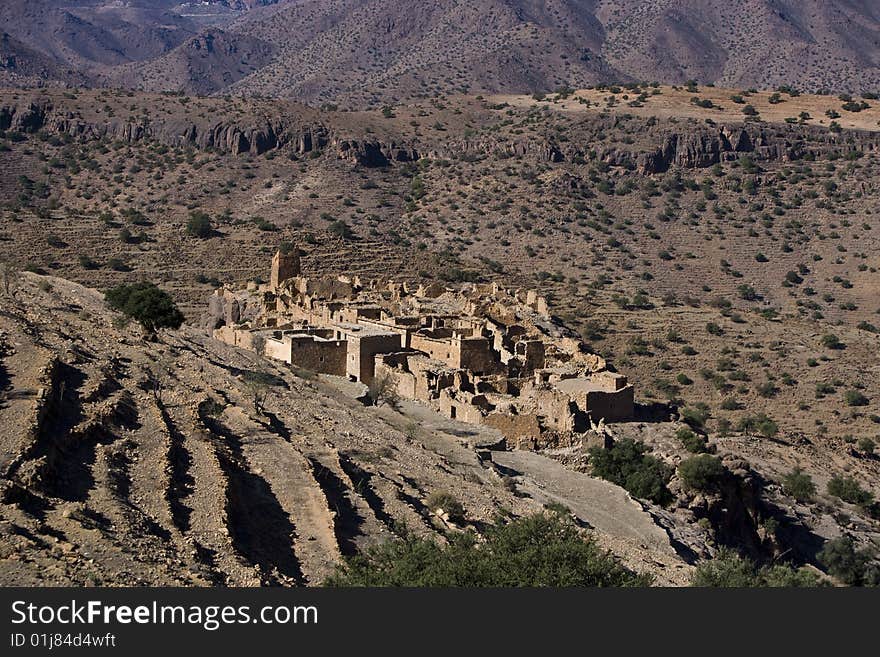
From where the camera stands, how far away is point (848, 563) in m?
25.3

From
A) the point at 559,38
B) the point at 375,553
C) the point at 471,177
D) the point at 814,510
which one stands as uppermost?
the point at 559,38

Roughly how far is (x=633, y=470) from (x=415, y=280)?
2770cm

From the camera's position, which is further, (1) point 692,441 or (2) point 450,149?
(2) point 450,149

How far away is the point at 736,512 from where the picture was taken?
86.7 feet

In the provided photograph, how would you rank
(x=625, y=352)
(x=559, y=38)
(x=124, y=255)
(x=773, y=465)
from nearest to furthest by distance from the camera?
(x=773, y=465) < (x=625, y=352) < (x=124, y=255) < (x=559, y=38)

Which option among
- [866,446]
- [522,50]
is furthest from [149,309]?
[522,50]

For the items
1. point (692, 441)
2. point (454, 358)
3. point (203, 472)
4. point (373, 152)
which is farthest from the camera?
point (373, 152)

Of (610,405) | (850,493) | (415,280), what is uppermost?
(415,280)

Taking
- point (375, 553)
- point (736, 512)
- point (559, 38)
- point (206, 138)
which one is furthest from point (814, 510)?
point (559, 38)

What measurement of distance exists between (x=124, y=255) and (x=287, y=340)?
24.5 meters

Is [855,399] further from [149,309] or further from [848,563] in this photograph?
[149,309]

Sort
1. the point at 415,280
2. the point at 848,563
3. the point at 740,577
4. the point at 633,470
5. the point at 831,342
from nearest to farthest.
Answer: the point at 740,577, the point at 848,563, the point at 633,470, the point at 831,342, the point at 415,280

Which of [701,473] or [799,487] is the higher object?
[701,473]

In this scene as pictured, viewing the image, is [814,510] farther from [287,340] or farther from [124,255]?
[124,255]
